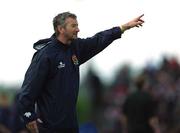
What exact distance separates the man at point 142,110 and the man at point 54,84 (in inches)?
209

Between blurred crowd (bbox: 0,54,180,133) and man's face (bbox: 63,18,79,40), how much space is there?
603 centimetres

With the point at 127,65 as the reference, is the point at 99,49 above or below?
above

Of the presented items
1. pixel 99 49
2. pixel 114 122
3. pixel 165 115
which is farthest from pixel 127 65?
pixel 99 49

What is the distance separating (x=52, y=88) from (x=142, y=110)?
5.68 meters

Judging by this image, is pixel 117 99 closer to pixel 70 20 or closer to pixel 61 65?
pixel 70 20

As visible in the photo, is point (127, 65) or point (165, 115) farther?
point (127, 65)

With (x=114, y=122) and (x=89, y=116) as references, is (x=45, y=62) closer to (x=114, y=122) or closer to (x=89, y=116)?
(x=114, y=122)

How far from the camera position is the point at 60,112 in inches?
448

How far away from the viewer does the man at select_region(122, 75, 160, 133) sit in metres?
16.8

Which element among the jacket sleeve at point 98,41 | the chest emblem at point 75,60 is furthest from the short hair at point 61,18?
the jacket sleeve at point 98,41

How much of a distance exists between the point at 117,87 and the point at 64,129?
1485 cm

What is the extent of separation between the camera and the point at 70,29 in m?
11.5

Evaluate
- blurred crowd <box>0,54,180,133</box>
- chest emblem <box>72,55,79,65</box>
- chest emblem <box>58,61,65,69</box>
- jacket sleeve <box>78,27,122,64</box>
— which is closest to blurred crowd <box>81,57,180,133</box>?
blurred crowd <box>0,54,180,133</box>

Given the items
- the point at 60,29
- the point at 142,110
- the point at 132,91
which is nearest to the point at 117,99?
the point at 132,91
